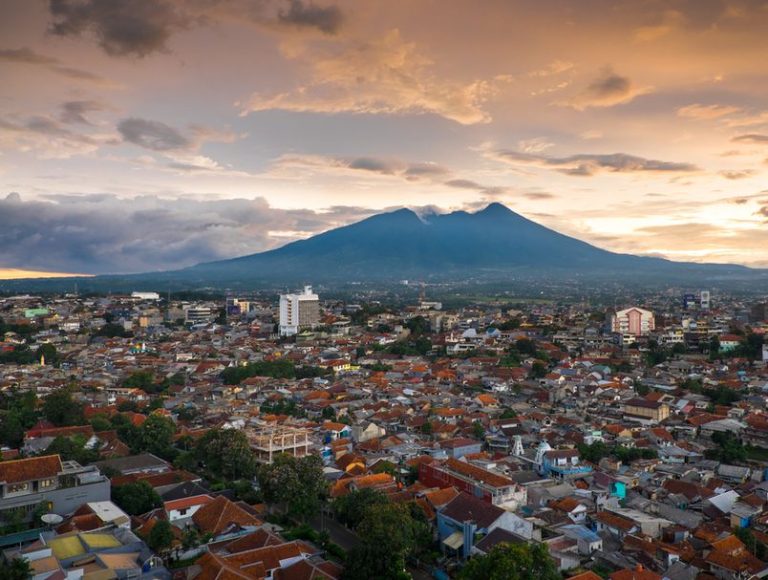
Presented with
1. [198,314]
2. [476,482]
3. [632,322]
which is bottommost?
[476,482]

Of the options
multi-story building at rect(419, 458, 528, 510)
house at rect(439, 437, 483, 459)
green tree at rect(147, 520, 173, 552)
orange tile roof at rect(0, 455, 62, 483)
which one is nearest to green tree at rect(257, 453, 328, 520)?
green tree at rect(147, 520, 173, 552)

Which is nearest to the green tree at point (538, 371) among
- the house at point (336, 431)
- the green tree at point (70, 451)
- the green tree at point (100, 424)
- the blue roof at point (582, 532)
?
the house at point (336, 431)

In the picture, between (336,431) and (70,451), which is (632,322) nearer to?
(336,431)

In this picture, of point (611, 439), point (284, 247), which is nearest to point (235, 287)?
point (284, 247)

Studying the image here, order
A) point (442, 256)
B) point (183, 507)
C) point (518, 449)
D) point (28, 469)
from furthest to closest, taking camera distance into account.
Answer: point (442, 256), point (518, 449), point (183, 507), point (28, 469)

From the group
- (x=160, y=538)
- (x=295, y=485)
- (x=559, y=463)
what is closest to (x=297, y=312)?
(x=559, y=463)

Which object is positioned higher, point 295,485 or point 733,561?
point 295,485
